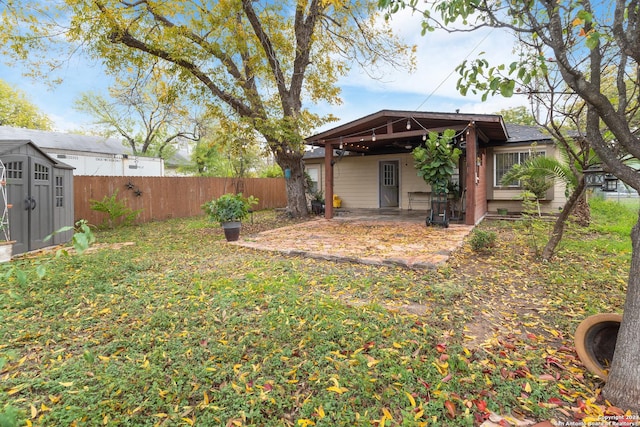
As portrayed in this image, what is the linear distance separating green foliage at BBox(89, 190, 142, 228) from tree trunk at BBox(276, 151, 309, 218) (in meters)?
4.79

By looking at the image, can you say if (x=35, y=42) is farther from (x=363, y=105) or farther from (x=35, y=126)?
(x=35, y=126)

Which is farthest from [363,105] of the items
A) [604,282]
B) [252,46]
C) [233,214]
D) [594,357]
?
[594,357]

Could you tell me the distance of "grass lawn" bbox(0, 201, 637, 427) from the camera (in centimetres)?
183

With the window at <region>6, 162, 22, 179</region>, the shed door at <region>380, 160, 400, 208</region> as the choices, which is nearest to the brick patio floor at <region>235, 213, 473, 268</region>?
the window at <region>6, 162, 22, 179</region>

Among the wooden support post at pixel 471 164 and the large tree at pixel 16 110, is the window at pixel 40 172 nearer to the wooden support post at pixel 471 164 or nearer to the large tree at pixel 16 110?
the wooden support post at pixel 471 164

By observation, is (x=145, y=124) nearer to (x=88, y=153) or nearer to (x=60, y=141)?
(x=88, y=153)

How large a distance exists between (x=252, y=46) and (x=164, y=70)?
2726 millimetres

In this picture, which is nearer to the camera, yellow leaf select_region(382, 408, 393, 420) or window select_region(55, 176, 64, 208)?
yellow leaf select_region(382, 408, 393, 420)

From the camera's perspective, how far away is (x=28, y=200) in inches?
222

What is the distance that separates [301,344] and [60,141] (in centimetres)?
2287

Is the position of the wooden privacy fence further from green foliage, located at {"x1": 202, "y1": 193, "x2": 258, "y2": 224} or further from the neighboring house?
the neighboring house

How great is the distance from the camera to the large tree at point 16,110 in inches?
944

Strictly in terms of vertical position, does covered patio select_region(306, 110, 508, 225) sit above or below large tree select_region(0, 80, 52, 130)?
below

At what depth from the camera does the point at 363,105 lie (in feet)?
59.5
